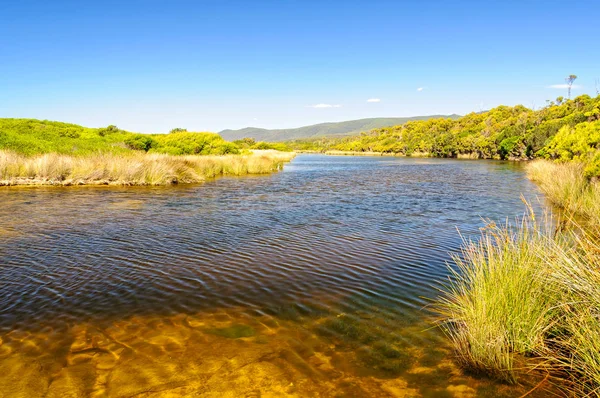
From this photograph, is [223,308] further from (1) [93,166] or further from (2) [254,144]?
(2) [254,144]

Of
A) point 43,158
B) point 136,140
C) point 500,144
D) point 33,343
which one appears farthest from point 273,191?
point 500,144

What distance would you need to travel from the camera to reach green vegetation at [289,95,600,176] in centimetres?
2497

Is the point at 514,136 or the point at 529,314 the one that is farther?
the point at 514,136

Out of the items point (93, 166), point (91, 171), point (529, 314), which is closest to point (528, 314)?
point (529, 314)

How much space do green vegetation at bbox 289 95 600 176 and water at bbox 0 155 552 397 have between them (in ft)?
42.3

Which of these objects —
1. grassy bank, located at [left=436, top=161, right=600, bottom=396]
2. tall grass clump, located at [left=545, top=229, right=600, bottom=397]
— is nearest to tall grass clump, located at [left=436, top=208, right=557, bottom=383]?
grassy bank, located at [left=436, top=161, right=600, bottom=396]

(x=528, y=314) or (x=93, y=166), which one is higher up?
(x=93, y=166)

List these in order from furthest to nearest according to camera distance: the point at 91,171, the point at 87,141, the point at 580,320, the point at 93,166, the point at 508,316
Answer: the point at 87,141
the point at 93,166
the point at 91,171
the point at 508,316
the point at 580,320

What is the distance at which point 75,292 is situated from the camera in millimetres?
6305

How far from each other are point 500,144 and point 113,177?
65.5m

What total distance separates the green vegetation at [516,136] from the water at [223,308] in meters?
12.9

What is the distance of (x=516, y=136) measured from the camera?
66938mm

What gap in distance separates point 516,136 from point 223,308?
73787 millimetres

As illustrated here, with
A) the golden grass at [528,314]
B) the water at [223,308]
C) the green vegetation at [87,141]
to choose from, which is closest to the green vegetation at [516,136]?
the water at [223,308]
